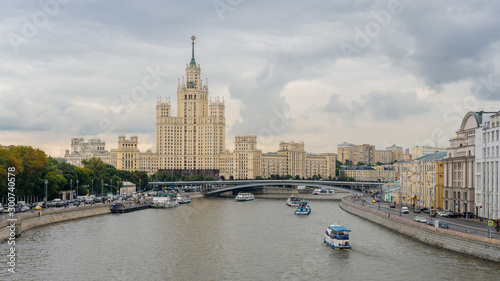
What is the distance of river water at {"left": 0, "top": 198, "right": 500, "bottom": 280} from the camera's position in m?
42.7

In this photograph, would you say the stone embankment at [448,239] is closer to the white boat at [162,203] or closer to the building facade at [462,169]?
the building facade at [462,169]

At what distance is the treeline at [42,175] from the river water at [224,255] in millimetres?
11950

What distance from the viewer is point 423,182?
86.8 meters

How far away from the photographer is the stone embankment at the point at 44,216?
56.2 metres

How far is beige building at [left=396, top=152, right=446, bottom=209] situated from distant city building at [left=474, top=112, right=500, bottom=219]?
28.0 feet

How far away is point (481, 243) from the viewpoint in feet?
148

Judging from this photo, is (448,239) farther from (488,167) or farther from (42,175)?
(42,175)

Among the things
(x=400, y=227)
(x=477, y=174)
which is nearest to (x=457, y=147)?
(x=477, y=174)

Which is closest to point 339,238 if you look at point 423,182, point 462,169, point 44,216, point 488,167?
point 488,167

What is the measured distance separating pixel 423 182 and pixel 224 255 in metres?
46.1

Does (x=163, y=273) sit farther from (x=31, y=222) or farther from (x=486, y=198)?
(x=486, y=198)

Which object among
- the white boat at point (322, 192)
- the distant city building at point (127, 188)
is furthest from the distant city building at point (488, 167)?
the white boat at point (322, 192)

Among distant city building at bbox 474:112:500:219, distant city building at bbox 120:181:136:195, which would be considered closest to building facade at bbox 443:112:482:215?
distant city building at bbox 474:112:500:219

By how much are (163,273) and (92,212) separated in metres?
46.3
